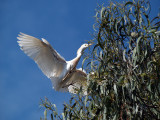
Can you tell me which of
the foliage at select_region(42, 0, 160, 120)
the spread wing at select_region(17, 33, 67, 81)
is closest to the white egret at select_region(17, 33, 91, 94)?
the spread wing at select_region(17, 33, 67, 81)

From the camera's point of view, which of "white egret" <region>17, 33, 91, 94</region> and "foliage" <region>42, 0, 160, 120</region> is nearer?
"foliage" <region>42, 0, 160, 120</region>

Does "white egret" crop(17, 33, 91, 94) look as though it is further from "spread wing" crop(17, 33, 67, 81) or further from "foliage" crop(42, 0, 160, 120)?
"foliage" crop(42, 0, 160, 120)

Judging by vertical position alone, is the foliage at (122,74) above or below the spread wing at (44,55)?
below

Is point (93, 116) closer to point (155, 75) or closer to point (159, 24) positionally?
point (155, 75)

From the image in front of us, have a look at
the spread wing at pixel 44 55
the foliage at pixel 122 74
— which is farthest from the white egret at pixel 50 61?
the foliage at pixel 122 74

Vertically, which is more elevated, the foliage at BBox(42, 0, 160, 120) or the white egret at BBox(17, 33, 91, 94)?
the white egret at BBox(17, 33, 91, 94)

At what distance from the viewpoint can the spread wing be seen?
16.4ft

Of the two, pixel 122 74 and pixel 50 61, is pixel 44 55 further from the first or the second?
pixel 122 74

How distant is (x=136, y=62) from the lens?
10.3ft

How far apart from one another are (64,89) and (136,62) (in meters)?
2.55

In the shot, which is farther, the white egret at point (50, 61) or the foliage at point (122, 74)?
the white egret at point (50, 61)

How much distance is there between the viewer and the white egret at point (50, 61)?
5023 millimetres

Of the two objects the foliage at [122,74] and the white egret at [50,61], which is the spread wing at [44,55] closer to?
the white egret at [50,61]

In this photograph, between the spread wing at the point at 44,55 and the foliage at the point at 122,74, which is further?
the spread wing at the point at 44,55
